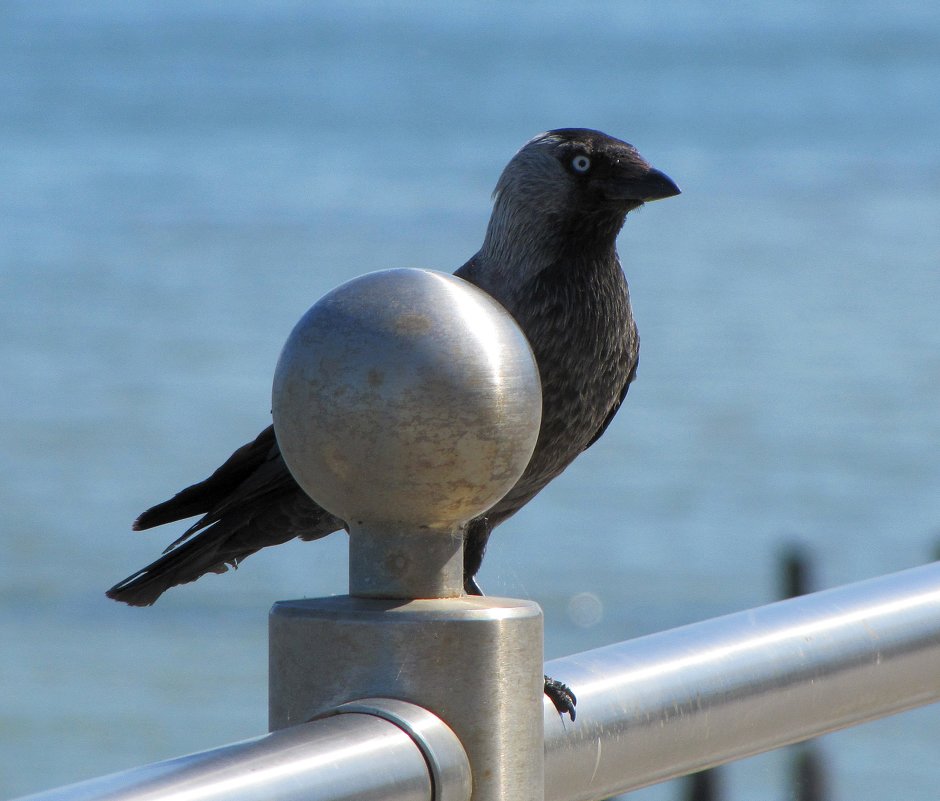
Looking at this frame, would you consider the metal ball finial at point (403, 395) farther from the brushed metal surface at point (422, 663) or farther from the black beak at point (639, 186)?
the black beak at point (639, 186)

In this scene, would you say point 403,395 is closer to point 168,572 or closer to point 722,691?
point 722,691

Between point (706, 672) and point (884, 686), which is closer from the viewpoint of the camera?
point (706, 672)

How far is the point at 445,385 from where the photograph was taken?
3.12ft

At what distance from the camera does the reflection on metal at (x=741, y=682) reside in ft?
3.93

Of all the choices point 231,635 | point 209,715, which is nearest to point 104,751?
point 209,715

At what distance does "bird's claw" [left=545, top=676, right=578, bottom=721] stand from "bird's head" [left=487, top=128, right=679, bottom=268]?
6.29 ft

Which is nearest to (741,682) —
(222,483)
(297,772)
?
(297,772)

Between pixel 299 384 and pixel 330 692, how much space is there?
20 cm

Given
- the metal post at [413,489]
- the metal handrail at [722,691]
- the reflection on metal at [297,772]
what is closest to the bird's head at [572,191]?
the metal handrail at [722,691]

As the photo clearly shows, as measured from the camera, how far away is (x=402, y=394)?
947 mm

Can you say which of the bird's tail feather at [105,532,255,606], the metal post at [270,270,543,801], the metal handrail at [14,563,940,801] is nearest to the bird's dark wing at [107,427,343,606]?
the bird's tail feather at [105,532,255,606]

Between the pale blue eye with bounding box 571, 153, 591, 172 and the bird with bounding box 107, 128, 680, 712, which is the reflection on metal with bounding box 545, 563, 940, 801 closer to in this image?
the bird with bounding box 107, 128, 680, 712

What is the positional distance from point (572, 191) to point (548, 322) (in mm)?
312

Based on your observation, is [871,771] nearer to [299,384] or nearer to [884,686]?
[884,686]
